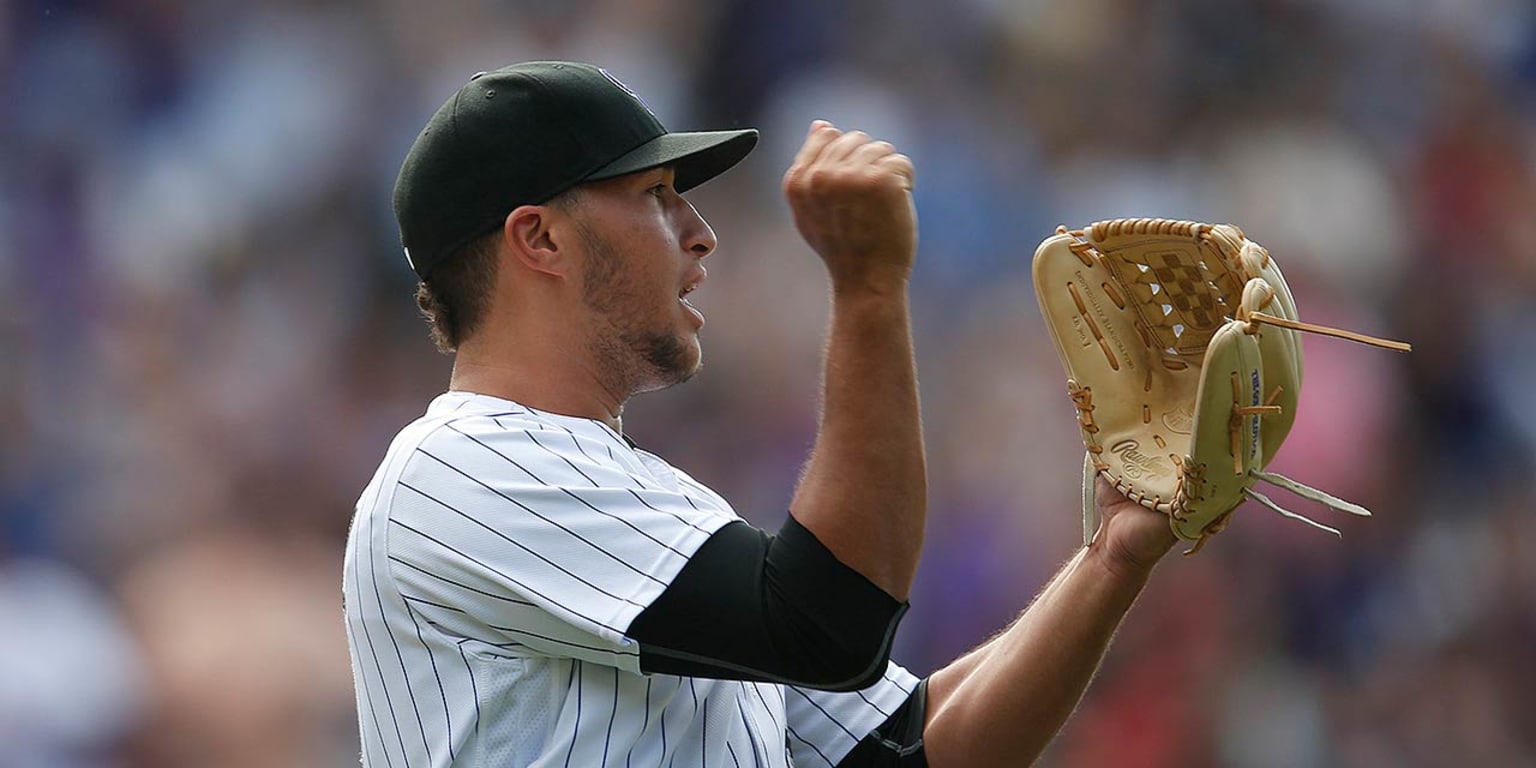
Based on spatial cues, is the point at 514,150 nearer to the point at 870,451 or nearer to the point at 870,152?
the point at 870,152

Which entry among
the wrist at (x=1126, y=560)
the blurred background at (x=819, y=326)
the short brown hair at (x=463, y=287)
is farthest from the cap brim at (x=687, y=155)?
the blurred background at (x=819, y=326)

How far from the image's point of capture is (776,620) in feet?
6.40

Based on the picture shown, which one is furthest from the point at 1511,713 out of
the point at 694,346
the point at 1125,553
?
the point at 694,346

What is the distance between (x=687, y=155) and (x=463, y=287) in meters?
0.33

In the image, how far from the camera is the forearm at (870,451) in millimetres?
1955

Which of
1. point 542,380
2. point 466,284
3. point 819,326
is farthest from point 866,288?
point 819,326

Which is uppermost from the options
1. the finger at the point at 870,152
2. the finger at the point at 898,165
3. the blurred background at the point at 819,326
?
the finger at the point at 870,152

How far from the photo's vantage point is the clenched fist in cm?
200

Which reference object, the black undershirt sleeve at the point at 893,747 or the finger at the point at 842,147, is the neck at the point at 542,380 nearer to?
the finger at the point at 842,147

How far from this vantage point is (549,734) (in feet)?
6.81

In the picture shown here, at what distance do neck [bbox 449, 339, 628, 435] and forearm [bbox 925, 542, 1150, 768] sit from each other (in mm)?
631

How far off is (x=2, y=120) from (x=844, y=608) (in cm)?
475

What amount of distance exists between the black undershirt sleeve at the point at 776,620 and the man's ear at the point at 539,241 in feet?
1.56

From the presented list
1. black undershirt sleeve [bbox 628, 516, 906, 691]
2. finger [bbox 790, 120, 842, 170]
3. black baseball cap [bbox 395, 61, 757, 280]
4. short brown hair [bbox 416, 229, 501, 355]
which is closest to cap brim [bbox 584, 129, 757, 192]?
black baseball cap [bbox 395, 61, 757, 280]
